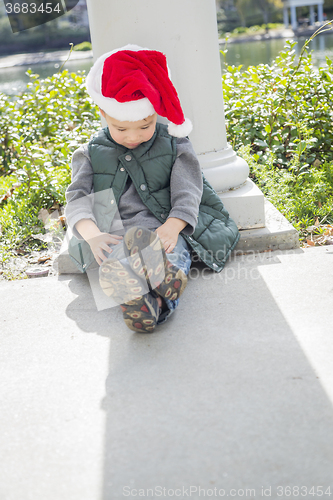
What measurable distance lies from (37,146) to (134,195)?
176 cm

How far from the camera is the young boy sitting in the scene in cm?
175

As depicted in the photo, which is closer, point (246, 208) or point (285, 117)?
point (246, 208)

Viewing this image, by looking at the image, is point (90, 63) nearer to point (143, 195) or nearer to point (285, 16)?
point (143, 195)

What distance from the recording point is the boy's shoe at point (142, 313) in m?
1.70

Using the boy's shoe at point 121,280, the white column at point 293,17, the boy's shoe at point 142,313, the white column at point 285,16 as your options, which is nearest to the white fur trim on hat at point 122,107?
the boy's shoe at point 121,280

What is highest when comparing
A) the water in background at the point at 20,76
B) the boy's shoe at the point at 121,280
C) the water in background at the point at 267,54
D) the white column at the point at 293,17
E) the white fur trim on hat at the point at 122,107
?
the white column at the point at 293,17

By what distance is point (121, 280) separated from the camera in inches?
65.7

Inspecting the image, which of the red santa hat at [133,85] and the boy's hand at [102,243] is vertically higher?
the red santa hat at [133,85]

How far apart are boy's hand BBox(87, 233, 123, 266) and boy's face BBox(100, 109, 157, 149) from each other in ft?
1.43

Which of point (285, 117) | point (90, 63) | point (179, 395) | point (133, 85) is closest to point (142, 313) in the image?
point (179, 395)

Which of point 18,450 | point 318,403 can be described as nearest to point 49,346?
point 18,450

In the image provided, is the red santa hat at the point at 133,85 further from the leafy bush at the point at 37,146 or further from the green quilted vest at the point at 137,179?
the leafy bush at the point at 37,146

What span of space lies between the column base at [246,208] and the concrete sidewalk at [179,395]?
0.42m

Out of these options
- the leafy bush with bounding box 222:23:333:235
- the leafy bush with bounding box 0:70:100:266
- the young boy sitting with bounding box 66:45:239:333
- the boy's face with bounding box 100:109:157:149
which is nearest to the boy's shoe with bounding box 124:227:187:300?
the young boy sitting with bounding box 66:45:239:333
